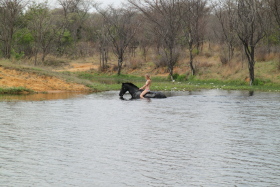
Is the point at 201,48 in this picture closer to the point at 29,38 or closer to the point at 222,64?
the point at 222,64

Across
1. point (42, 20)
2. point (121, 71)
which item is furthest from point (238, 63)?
point (42, 20)

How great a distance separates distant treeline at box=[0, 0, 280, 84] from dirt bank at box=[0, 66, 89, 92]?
587 inches

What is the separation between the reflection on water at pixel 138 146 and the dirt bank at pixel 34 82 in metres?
8.70

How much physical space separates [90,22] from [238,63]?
4133cm

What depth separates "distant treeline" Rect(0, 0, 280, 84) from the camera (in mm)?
44250

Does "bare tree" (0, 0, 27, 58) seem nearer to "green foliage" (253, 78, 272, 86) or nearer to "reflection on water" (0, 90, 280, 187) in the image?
"green foliage" (253, 78, 272, 86)

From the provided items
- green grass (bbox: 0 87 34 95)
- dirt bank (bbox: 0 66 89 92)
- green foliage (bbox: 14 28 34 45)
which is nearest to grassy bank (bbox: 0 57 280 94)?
green grass (bbox: 0 87 34 95)

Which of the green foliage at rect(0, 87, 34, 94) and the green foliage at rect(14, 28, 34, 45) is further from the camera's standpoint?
the green foliage at rect(14, 28, 34, 45)

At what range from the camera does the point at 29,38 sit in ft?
213

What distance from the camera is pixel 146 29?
2660 inches

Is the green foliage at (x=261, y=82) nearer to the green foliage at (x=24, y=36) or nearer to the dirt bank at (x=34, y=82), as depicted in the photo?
the dirt bank at (x=34, y=82)

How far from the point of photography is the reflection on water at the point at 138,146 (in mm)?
9672

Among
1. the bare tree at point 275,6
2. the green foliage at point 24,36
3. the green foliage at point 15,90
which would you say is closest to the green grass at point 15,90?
the green foliage at point 15,90

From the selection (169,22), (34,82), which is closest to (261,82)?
(169,22)
